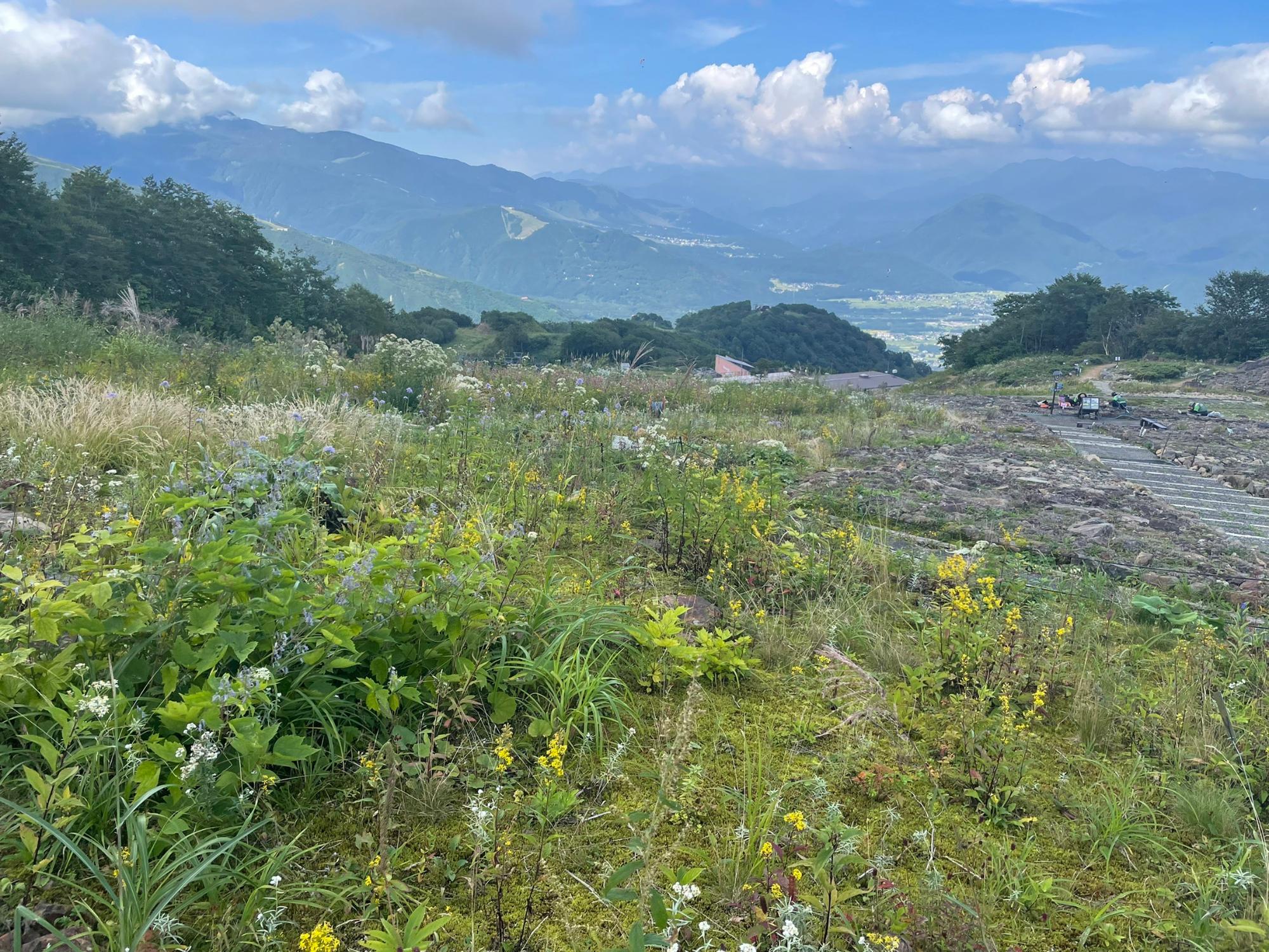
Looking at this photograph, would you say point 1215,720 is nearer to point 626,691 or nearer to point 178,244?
point 626,691

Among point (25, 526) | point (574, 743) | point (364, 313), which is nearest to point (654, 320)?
point (364, 313)

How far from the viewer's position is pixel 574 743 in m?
2.72

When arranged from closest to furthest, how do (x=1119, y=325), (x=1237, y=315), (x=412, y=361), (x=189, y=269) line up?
(x=412, y=361), (x=1237, y=315), (x=189, y=269), (x=1119, y=325)

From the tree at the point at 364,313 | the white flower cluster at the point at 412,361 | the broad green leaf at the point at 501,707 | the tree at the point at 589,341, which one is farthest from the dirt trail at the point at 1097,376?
the tree at the point at 364,313

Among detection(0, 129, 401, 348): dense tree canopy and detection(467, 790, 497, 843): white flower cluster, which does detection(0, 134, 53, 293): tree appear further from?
detection(467, 790, 497, 843): white flower cluster

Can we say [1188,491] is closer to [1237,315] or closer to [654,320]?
[1237,315]

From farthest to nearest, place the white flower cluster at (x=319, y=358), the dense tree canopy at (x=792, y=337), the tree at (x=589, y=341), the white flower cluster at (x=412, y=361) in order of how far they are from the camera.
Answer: the dense tree canopy at (x=792, y=337) < the tree at (x=589, y=341) < the white flower cluster at (x=412, y=361) < the white flower cluster at (x=319, y=358)

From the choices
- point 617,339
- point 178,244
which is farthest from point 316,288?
point 617,339

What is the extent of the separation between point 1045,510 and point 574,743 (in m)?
6.32

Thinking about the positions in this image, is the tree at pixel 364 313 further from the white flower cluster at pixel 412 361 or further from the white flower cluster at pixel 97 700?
the white flower cluster at pixel 97 700

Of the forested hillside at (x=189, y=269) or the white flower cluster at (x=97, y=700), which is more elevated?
the forested hillside at (x=189, y=269)

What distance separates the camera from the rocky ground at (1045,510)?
559 cm

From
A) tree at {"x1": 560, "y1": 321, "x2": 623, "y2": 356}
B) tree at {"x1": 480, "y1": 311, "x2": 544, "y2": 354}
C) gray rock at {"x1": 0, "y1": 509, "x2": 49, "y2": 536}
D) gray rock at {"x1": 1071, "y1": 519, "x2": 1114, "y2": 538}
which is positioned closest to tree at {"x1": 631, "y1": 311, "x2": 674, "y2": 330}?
tree at {"x1": 480, "y1": 311, "x2": 544, "y2": 354}

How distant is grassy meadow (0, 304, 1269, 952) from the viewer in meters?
1.91
